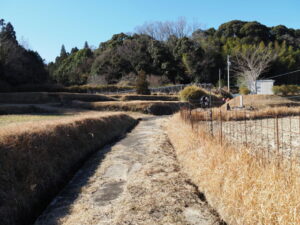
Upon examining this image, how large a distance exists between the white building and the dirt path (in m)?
20.1

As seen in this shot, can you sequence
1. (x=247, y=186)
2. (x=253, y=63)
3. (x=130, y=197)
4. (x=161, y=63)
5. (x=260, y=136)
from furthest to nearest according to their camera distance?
1. (x=161, y=63)
2. (x=253, y=63)
3. (x=260, y=136)
4. (x=130, y=197)
5. (x=247, y=186)

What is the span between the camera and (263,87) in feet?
76.9

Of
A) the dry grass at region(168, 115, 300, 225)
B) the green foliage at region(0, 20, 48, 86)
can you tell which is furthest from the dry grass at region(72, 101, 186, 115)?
the dry grass at region(168, 115, 300, 225)

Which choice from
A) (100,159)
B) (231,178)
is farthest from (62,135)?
(231,178)

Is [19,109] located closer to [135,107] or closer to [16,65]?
[135,107]

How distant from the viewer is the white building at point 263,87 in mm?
22534

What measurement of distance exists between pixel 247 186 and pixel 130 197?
5.93 ft

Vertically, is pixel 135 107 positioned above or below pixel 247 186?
above

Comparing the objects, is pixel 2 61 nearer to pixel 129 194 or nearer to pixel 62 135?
pixel 62 135

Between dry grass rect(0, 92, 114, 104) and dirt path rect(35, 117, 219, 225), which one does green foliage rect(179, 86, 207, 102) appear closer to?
dry grass rect(0, 92, 114, 104)

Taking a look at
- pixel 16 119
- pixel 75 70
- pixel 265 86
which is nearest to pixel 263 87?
pixel 265 86

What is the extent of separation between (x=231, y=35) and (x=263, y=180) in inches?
1755

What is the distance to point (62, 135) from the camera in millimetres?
5855

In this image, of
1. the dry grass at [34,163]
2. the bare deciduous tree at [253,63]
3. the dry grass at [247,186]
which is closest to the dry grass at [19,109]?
the dry grass at [34,163]
